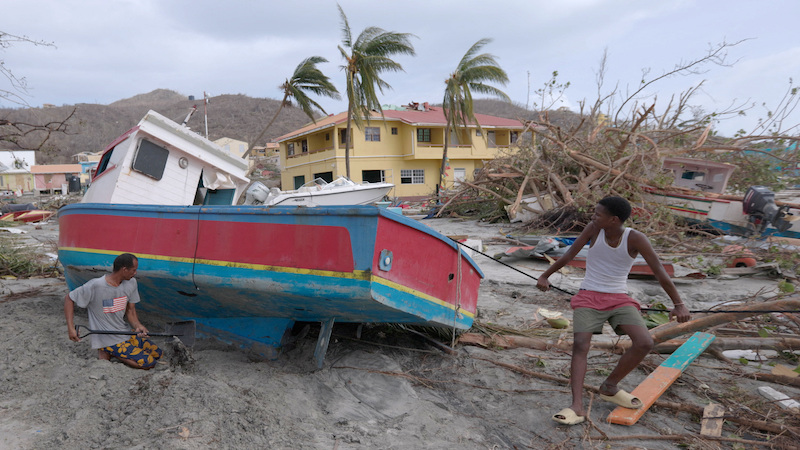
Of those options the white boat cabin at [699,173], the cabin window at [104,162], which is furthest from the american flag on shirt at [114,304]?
the white boat cabin at [699,173]

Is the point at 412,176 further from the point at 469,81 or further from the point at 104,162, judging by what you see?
the point at 104,162

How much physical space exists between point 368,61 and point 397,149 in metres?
9.98

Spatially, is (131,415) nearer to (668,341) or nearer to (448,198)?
(668,341)

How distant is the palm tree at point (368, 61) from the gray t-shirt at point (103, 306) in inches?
761

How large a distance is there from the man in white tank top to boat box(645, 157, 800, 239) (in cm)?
698

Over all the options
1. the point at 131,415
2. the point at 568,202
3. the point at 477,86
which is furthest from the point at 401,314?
the point at 477,86

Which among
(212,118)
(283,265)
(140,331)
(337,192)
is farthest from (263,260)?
(212,118)

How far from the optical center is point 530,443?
9.48 ft

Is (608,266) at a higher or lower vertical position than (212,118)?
lower

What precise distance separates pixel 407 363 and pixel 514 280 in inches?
148

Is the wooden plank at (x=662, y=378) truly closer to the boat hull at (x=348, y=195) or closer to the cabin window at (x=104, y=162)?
the cabin window at (x=104, y=162)

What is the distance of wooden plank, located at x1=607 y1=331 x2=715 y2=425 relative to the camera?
3.03 meters

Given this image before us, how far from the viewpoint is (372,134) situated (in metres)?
30.7

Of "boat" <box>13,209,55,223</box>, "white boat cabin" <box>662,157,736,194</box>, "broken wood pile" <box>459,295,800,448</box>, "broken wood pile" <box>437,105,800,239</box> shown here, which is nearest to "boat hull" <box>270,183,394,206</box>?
"broken wood pile" <box>437,105,800,239</box>
